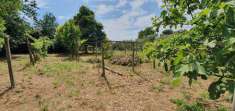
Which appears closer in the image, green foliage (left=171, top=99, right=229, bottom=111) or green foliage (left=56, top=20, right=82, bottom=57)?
green foliage (left=171, top=99, right=229, bottom=111)

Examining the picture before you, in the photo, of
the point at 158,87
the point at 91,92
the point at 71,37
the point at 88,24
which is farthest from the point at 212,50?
the point at 88,24

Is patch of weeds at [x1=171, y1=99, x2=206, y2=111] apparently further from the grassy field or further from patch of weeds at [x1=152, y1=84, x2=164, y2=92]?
patch of weeds at [x1=152, y1=84, x2=164, y2=92]

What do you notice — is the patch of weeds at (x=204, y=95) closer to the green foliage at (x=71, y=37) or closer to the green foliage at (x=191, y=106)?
the green foliage at (x=191, y=106)

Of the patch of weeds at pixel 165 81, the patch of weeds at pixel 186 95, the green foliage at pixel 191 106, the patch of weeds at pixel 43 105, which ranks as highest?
the patch of weeds at pixel 165 81

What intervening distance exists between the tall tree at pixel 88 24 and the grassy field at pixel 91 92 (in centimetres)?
2172

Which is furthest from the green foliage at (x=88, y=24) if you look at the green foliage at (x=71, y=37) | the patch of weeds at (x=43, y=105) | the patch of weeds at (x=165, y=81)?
the patch of weeds at (x=43, y=105)

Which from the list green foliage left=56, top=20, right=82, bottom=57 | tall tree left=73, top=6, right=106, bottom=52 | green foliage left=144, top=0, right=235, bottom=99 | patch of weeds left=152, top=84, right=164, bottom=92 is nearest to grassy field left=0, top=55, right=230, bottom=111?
patch of weeds left=152, top=84, right=164, bottom=92

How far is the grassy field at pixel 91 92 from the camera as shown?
6.17 m

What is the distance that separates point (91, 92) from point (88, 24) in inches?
975

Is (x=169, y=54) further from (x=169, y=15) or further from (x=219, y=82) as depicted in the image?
(x=219, y=82)

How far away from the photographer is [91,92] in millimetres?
7035

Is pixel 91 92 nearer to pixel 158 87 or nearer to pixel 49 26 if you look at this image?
pixel 158 87

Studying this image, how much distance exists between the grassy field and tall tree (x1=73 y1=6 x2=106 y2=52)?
21723mm

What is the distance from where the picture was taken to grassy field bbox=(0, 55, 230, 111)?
6.17 meters
